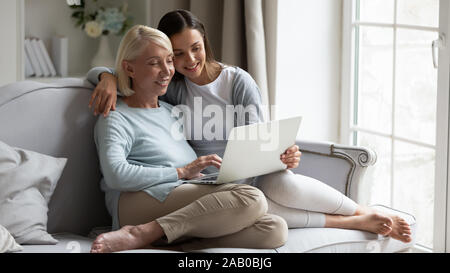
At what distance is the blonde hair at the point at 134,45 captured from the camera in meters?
2.34

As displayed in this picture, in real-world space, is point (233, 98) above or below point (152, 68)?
below

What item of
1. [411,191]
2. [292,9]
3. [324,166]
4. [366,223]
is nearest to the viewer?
[366,223]

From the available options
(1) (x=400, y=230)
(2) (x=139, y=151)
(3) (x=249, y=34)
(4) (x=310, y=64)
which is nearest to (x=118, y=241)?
(2) (x=139, y=151)

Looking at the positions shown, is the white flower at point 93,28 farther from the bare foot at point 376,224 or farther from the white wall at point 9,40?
the bare foot at point 376,224

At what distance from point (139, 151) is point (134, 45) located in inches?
14.5

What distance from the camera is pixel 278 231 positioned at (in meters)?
2.09

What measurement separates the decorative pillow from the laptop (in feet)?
1.54

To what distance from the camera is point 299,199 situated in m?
2.25

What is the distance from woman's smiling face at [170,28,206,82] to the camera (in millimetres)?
2465

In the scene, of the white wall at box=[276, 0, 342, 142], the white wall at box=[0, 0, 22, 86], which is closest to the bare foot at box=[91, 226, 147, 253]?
the white wall at box=[276, 0, 342, 142]

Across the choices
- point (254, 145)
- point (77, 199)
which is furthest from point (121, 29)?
point (254, 145)

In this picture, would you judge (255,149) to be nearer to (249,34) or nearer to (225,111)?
(225,111)

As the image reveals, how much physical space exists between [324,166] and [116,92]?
0.84m

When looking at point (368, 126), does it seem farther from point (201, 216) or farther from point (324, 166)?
point (201, 216)
